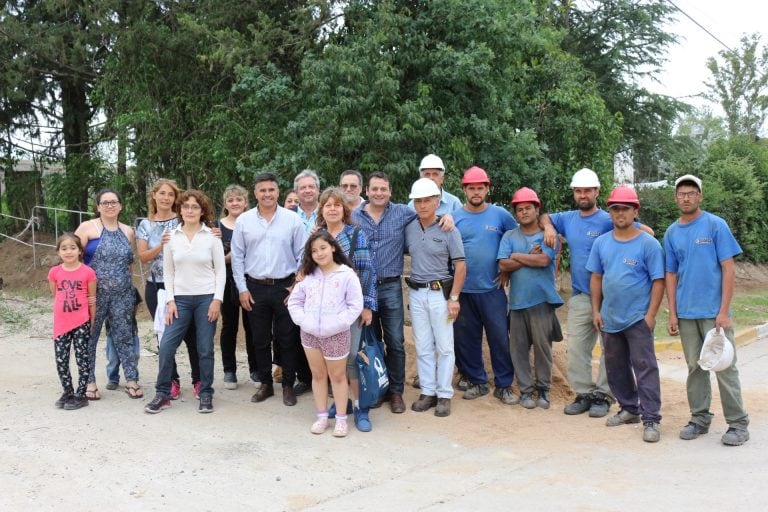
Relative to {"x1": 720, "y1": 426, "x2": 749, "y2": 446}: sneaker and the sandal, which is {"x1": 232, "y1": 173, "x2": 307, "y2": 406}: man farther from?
{"x1": 720, "y1": 426, "x2": 749, "y2": 446}: sneaker

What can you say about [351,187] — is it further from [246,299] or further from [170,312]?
[170,312]

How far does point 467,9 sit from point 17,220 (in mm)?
11884

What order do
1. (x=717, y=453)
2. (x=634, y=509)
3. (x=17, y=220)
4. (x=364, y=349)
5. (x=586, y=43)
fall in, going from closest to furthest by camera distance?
(x=634, y=509)
(x=717, y=453)
(x=364, y=349)
(x=17, y=220)
(x=586, y=43)

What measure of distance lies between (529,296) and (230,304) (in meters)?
2.75

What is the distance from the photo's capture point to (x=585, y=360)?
20.4ft

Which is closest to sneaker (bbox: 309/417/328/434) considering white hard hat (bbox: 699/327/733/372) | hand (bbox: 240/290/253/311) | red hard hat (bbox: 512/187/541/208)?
hand (bbox: 240/290/253/311)

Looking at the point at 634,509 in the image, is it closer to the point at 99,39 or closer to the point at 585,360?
the point at 585,360

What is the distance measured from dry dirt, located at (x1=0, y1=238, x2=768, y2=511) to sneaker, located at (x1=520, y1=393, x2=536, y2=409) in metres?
0.09

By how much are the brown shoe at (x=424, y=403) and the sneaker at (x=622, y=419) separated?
1.45 metres

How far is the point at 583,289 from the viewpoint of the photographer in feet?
20.2

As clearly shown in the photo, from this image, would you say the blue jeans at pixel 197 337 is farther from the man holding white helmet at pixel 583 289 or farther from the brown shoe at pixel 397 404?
the man holding white helmet at pixel 583 289

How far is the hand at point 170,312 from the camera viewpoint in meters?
6.02

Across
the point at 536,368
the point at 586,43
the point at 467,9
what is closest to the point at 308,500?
the point at 536,368

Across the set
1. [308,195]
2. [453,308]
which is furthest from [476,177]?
[308,195]
